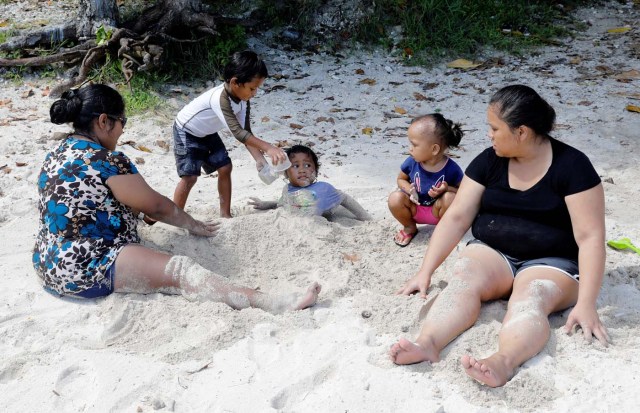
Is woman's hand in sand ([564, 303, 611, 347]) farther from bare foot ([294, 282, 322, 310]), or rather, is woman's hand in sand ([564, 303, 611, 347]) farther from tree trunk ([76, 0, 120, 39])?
tree trunk ([76, 0, 120, 39])

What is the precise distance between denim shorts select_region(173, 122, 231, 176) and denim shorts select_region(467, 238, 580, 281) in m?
2.15

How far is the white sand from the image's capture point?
2715 mm

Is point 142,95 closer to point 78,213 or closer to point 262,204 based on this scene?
point 262,204

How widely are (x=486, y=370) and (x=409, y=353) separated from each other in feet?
1.05

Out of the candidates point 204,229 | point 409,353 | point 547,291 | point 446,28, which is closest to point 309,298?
point 409,353

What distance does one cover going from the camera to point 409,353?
110 inches

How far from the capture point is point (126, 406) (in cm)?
274

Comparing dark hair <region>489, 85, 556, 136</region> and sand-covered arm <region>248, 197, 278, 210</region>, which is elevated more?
dark hair <region>489, 85, 556, 136</region>

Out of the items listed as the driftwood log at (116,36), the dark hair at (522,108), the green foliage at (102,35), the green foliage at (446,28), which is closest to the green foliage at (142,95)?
the driftwood log at (116,36)

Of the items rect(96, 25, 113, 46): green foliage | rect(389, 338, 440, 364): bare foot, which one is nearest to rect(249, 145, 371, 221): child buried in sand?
rect(389, 338, 440, 364): bare foot

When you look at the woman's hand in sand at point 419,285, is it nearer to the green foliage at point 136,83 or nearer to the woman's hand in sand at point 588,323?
the woman's hand in sand at point 588,323

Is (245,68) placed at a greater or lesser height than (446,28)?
greater

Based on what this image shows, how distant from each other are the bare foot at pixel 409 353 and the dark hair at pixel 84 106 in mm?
1877

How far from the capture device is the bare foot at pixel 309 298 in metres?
3.33
